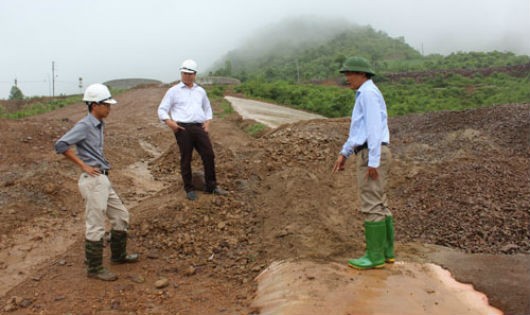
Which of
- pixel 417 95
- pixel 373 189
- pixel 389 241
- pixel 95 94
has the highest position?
pixel 417 95

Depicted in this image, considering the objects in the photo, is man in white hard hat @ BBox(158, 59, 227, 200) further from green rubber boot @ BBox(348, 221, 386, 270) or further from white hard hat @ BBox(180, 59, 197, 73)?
green rubber boot @ BBox(348, 221, 386, 270)

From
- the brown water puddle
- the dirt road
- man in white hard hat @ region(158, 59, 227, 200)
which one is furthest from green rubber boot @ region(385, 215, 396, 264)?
the dirt road

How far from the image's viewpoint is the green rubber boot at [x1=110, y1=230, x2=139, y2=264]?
4492mm

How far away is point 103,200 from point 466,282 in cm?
305

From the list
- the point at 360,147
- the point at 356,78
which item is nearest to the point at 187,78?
the point at 356,78

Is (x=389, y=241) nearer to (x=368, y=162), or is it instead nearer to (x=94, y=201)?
(x=368, y=162)

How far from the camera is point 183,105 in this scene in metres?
5.72

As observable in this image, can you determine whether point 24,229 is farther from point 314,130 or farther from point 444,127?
point 444,127

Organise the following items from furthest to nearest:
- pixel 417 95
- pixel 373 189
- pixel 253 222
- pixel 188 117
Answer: pixel 417 95, pixel 188 117, pixel 253 222, pixel 373 189

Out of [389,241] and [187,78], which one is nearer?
[389,241]

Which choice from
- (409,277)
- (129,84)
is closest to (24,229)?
(409,277)

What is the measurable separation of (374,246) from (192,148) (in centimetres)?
257

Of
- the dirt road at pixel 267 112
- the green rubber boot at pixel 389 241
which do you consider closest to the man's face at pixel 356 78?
the green rubber boot at pixel 389 241

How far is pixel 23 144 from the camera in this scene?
30.8 feet
